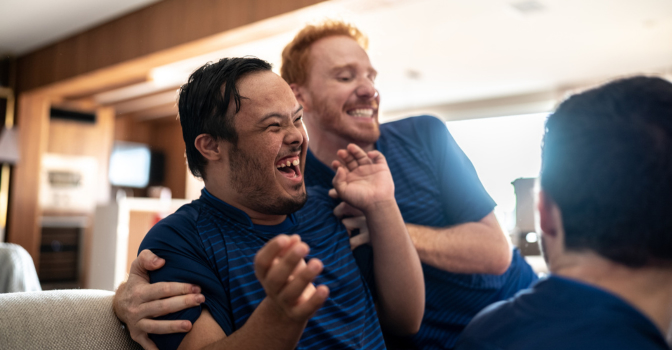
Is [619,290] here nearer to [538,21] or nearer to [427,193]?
[427,193]

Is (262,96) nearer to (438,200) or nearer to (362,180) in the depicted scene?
(362,180)

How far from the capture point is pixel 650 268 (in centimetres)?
60

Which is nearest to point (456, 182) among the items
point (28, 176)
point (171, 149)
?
point (28, 176)

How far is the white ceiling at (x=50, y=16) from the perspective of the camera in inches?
208

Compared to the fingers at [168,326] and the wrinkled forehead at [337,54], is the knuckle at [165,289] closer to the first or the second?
the fingers at [168,326]

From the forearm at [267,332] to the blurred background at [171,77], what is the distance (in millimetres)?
3145

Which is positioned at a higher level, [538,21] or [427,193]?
[538,21]

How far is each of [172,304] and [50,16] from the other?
579 cm

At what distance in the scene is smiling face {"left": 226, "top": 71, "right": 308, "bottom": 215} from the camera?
1097 millimetres

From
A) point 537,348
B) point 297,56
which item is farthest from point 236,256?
point 297,56

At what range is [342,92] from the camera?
5.12ft

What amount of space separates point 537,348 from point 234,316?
575 mm

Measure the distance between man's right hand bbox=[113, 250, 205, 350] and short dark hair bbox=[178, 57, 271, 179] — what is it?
28 cm

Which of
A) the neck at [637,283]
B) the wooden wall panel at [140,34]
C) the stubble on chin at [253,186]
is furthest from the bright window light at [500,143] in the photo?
the neck at [637,283]
